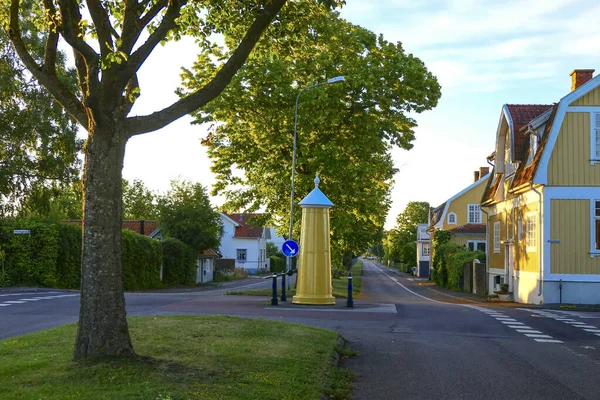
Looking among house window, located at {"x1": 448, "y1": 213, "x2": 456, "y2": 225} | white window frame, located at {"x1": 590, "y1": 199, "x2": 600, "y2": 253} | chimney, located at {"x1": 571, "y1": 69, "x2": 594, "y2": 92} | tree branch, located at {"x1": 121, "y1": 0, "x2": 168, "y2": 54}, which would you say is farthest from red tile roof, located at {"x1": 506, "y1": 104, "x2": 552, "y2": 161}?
house window, located at {"x1": 448, "y1": 213, "x2": 456, "y2": 225}

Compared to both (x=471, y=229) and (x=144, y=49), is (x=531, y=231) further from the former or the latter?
(x=471, y=229)

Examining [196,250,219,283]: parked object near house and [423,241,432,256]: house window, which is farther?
[423,241,432,256]: house window

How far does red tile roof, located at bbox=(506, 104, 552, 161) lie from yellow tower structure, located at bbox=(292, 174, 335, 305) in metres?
11.8

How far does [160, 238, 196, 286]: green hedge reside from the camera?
50094 millimetres

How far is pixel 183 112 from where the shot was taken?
8.99m

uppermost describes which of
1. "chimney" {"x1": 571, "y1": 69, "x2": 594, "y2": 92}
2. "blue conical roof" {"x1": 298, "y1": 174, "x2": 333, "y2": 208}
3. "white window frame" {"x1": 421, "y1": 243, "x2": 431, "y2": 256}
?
"chimney" {"x1": 571, "y1": 69, "x2": 594, "y2": 92}

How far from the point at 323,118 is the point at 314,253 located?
8.95 metres

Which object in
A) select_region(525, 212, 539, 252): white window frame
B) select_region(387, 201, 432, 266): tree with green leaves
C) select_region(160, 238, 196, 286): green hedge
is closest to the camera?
select_region(525, 212, 539, 252): white window frame

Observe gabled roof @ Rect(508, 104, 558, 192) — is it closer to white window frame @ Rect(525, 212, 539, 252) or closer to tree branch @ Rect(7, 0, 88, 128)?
white window frame @ Rect(525, 212, 539, 252)

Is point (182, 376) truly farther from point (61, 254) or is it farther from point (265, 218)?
point (61, 254)

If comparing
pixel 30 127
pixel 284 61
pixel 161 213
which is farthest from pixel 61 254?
pixel 161 213

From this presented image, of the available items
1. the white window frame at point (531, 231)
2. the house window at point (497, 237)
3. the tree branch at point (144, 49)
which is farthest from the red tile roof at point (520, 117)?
the tree branch at point (144, 49)

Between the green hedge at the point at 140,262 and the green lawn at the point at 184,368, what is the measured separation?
95.5 ft

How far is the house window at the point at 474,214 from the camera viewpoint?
7231cm
